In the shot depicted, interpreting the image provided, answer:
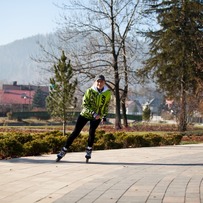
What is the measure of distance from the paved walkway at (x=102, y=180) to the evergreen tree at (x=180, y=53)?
1855cm

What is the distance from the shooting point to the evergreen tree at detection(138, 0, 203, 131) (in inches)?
1093

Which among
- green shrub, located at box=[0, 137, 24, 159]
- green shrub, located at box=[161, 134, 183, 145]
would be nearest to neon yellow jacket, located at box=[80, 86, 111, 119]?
green shrub, located at box=[0, 137, 24, 159]

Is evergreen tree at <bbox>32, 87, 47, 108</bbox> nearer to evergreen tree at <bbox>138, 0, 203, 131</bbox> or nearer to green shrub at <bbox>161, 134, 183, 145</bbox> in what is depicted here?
evergreen tree at <bbox>138, 0, 203, 131</bbox>

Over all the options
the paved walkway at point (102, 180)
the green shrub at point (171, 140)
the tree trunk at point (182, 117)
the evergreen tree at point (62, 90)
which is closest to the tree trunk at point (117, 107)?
the tree trunk at point (182, 117)

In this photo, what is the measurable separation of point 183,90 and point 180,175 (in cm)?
2157

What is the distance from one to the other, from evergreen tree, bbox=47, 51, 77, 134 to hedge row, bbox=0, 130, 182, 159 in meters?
5.20

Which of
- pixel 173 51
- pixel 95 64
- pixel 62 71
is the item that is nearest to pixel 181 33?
pixel 173 51

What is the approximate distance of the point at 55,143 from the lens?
1116 centimetres

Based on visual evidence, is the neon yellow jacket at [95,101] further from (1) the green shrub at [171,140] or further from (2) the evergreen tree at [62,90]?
(2) the evergreen tree at [62,90]

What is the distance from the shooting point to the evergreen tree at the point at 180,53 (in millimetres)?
27766

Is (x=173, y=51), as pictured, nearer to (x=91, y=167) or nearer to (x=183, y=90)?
(x=183, y=90)

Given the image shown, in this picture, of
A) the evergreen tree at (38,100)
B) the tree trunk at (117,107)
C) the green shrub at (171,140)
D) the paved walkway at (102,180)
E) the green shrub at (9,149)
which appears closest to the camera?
the paved walkway at (102,180)

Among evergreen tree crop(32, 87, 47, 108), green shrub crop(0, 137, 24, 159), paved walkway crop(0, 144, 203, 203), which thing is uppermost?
evergreen tree crop(32, 87, 47, 108)

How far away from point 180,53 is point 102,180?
22.4 m
